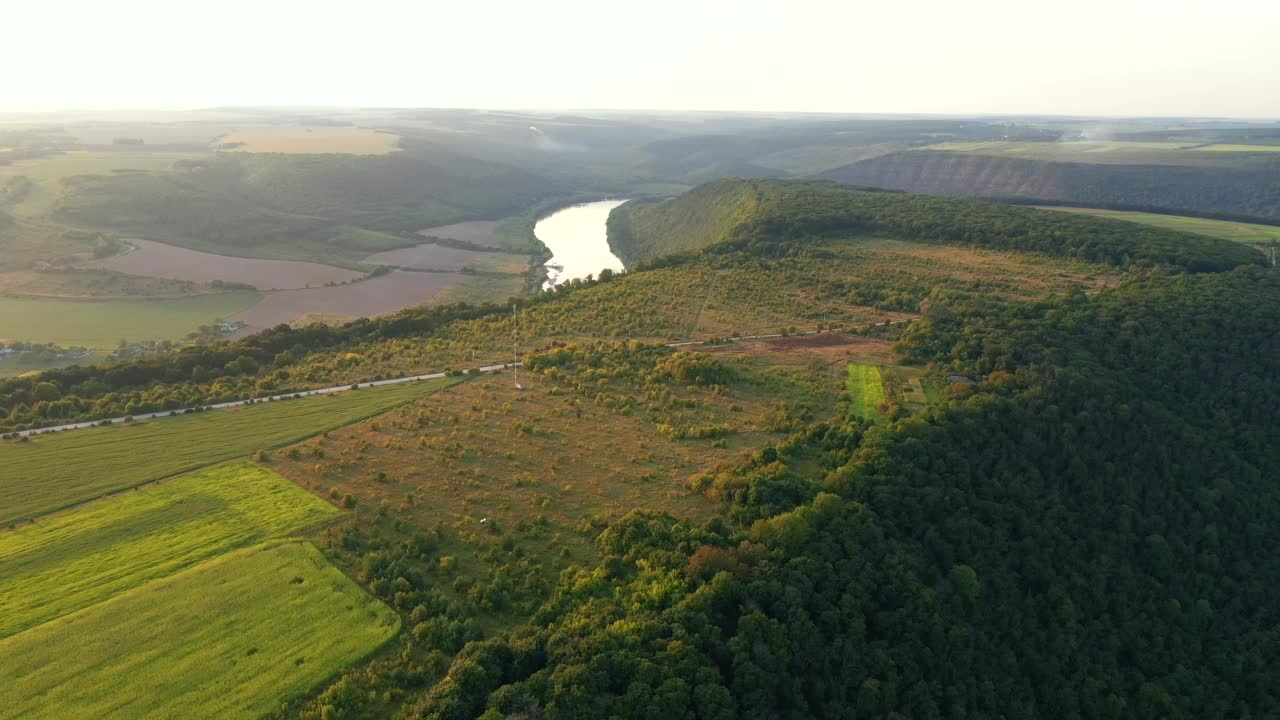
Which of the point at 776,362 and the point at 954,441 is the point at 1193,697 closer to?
the point at 954,441

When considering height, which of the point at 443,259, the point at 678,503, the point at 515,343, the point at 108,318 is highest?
the point at 678,503

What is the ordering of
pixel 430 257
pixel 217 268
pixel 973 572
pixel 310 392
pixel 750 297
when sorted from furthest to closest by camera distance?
pixel 430 257 → pixel 217 268 → pixel 750 297 → pixel 310 392 → pixel 973 572

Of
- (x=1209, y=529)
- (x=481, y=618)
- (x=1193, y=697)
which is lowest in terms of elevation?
(x=1193, y=697)

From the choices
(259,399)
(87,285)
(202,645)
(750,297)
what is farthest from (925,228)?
(87,285)

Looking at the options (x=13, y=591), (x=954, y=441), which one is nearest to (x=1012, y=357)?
(x=954, y=441)

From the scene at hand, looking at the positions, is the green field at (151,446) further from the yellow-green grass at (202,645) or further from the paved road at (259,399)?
the yellow-green grass at (202,645)

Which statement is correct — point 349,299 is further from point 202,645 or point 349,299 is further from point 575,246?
point 202,645

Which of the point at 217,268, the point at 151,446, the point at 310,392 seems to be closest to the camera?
the point at 151,446
